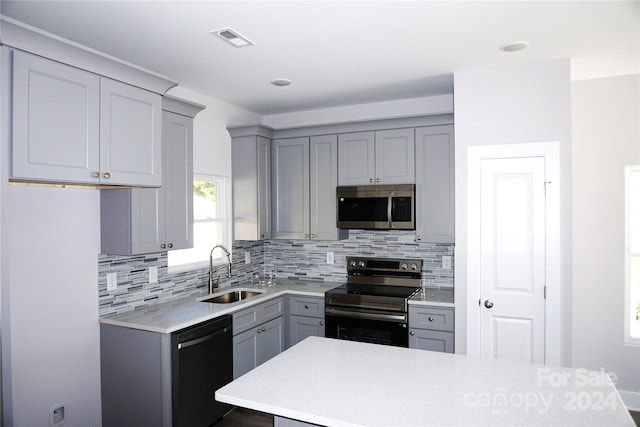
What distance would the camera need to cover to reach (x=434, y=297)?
3611 millimetres

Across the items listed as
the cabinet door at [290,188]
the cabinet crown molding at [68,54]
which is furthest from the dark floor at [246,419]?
the cabinet crown molding at [68,54]

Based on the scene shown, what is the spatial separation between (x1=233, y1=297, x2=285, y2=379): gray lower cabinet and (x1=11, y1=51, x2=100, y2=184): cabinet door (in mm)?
1594

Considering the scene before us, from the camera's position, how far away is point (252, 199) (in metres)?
4.16

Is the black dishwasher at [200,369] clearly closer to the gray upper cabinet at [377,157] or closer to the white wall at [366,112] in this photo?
the gray upper cabinet at [377,157]

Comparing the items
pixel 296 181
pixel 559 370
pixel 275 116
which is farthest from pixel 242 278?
pixel 559 370

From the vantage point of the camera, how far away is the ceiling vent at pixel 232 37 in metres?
2.46

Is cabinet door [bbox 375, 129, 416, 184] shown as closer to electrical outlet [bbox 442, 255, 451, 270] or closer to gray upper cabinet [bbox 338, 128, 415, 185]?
gray upper cabinet [bbox 338, 128, 415, 185]

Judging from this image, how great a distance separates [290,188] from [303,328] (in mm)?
1407

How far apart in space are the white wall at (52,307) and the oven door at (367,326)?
74.0 inches

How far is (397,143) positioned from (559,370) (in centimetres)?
247

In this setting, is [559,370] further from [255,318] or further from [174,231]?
[174,231]

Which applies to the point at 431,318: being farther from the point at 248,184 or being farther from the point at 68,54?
the point at 68,54

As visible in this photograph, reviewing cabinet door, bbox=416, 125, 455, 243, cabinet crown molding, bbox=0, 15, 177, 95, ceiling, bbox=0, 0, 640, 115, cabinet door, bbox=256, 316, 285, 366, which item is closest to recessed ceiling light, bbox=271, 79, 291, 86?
ceiling, bbox=0, 0, 640, 115

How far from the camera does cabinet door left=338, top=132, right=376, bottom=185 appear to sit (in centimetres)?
402
